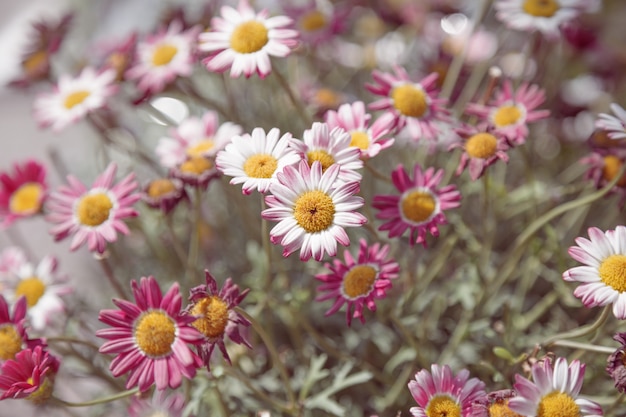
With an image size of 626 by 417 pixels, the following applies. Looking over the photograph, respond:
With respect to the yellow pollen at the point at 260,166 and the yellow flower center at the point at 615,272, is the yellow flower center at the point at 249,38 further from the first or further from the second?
the yellow flower center at the point at 615,272

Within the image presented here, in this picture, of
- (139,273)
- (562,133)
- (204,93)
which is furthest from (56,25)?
(562,133)

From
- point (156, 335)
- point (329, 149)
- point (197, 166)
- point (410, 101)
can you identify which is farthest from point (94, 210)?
point (410, 101)

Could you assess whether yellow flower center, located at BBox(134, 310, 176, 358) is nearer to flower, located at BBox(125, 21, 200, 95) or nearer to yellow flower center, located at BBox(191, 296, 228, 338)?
yellow flower center, located at BBox(191, 296, 228, 338)

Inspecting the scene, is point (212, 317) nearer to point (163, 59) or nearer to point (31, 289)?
point (31, 289)

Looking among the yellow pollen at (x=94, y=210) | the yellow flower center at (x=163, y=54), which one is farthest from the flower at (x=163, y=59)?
the yellow pollen at (x=94, y=210)

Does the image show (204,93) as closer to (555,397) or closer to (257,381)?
(257,381)

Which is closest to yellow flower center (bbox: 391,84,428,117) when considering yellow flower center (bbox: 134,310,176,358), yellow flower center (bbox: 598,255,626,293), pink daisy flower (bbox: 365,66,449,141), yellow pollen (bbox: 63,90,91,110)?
pink daisy flower (bbox: 365,66,449,141)
